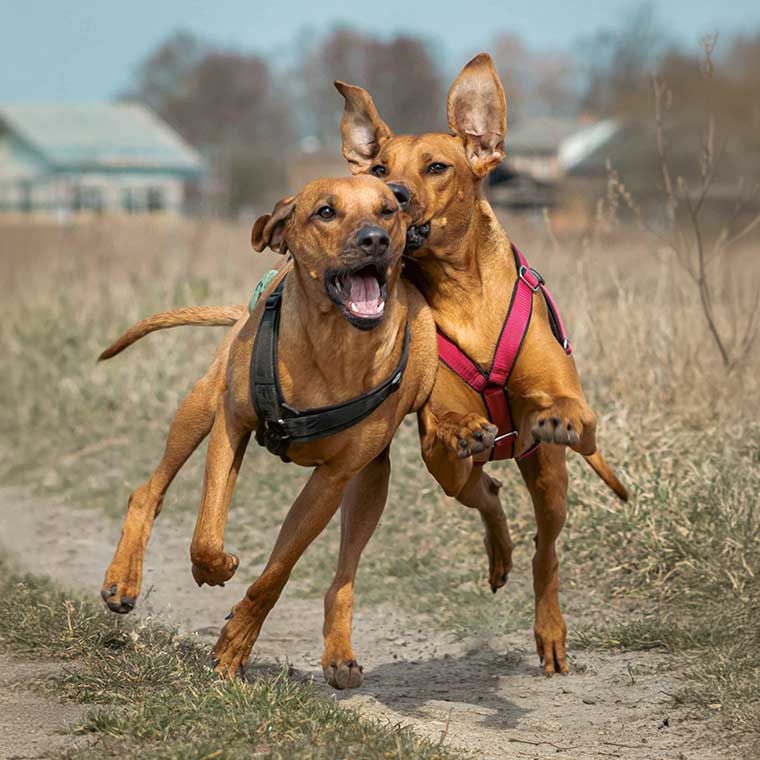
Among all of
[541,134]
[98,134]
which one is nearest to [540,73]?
[541,134]

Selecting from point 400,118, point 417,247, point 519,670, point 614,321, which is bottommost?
point 519,670

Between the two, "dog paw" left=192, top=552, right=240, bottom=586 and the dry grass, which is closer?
the dry grass

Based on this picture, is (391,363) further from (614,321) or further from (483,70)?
(614,321)

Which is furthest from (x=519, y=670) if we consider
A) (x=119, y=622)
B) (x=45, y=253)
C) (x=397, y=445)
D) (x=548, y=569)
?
(x=45, y=253)

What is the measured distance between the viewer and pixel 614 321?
7.75m

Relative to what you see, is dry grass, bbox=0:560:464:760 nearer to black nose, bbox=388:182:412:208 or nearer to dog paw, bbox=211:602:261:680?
dog paw, bbox=211:602:261:680

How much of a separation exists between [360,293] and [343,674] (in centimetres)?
129

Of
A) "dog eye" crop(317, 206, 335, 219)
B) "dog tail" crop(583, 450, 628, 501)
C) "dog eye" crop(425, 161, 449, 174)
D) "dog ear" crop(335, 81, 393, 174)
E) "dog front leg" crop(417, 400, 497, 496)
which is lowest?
"dog tail" crop(583, 450, 628, 501)

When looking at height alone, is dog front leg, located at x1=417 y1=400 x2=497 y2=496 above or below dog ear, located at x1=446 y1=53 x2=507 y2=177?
below

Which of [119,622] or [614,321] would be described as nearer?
[119,622]

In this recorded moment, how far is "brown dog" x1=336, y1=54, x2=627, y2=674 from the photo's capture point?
4.18 meters

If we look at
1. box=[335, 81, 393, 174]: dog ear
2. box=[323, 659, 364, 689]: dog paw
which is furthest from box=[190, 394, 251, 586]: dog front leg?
box=[335, 81, 393, 174]: dog ear

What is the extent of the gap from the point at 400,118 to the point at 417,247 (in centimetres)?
5068

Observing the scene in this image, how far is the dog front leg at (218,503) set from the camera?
12.9ft
